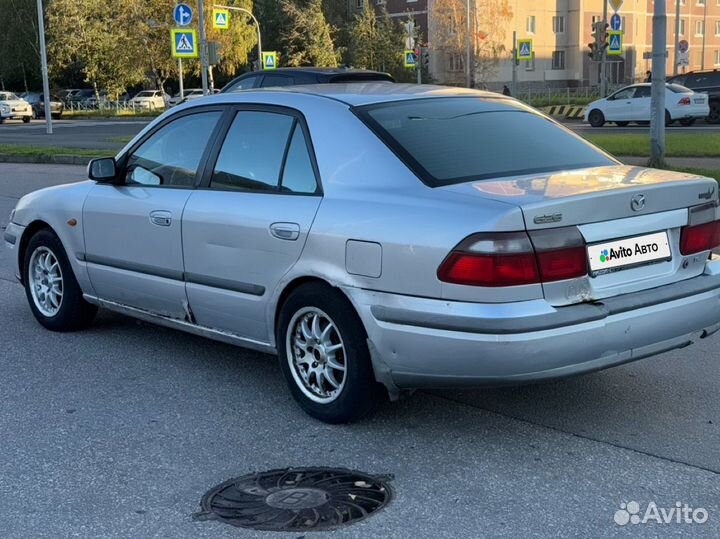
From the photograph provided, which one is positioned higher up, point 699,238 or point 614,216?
point 614,216

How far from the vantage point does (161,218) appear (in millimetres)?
5309

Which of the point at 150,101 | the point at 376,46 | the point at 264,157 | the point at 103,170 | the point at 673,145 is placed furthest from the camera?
the point at 376,46

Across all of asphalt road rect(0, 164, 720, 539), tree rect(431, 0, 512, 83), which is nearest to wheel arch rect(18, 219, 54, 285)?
asphalt road rect(0, 164, 720, 539)

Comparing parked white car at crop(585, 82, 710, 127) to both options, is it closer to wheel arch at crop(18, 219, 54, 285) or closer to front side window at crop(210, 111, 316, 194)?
wheel arch at crop(18, 219, 54, 285)

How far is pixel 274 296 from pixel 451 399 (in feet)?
3.59

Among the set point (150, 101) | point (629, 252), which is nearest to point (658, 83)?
point (629, 252)

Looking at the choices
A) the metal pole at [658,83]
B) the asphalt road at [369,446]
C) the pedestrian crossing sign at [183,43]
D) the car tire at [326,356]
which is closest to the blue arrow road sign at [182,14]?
the pedestrian crossing sign at [183,43]

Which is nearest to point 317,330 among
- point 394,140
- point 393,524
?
point 394,140

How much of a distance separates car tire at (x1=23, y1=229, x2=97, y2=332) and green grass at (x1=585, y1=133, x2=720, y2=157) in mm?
12799

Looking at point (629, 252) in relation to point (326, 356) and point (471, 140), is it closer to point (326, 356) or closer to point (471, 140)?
point (471, 140)

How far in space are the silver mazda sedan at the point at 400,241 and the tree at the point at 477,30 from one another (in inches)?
1958

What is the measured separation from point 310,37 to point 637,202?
184 feet

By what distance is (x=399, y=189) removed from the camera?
424 cm

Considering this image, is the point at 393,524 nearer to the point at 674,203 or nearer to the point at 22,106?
the point at 674,203
